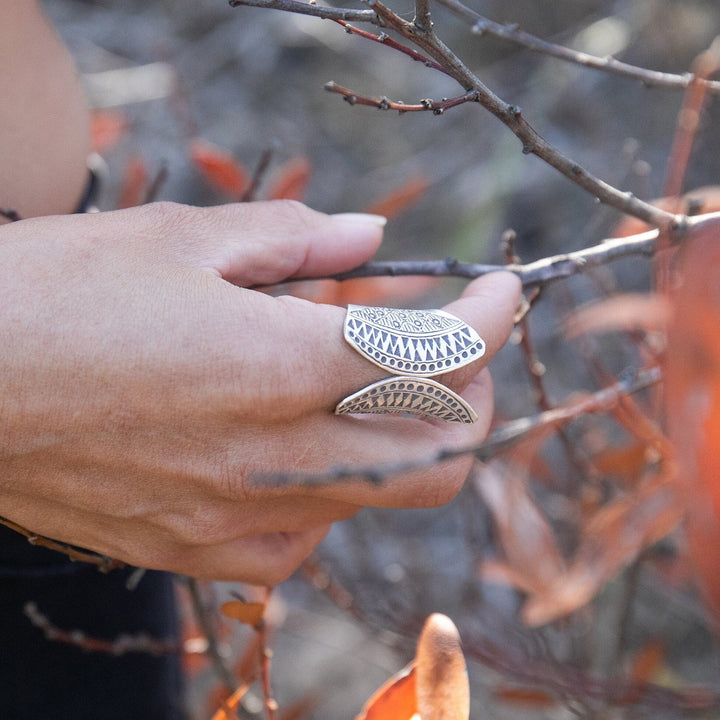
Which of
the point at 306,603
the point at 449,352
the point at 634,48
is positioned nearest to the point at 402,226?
the point at 634,48

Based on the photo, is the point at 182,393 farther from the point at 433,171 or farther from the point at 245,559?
the point at 433,171

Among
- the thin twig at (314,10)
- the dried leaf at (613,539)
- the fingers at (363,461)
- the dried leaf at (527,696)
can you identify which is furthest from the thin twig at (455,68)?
the dried leaf at (527,696)

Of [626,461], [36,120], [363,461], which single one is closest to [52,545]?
[363,461]

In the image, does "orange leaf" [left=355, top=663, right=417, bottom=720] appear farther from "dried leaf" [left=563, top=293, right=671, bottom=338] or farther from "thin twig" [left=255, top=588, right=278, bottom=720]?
"dried leaf" [left=563, top=293, right=671, bottom=338]

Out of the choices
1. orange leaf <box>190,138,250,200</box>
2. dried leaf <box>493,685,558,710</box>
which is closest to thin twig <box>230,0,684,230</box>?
orange leaf <box>190,138,250,200</box>

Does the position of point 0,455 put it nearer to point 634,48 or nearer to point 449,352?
point 449,352
